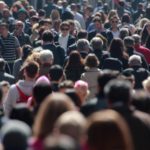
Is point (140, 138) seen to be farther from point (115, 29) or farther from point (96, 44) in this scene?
point (115, 29)

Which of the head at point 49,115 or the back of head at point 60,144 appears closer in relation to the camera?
the back of head at point 60,144

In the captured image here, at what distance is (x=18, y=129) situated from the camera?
5918mm

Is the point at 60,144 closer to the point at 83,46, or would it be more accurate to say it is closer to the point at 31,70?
the point at 31,70

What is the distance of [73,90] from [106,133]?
3.59 metres

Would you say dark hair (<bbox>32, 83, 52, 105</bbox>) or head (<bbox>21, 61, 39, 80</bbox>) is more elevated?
dark hair (<bbox>32, 83, 52, 105</bbox>)

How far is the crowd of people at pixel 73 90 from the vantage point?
5742 mm

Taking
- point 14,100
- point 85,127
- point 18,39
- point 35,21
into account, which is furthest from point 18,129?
point 35,21

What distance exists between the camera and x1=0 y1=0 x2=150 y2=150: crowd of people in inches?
226

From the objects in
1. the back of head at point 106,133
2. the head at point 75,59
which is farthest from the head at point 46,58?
the back of head at point 106,133

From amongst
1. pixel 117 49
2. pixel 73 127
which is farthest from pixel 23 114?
pixel 117 49

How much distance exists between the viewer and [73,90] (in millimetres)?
9062

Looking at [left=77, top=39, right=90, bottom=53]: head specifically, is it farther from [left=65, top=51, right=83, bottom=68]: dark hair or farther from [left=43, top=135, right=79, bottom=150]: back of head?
[left=43, top=135, right=79, bottom=150]: back of head

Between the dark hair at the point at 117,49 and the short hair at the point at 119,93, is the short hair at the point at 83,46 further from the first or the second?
the short hair at the point at 119,93

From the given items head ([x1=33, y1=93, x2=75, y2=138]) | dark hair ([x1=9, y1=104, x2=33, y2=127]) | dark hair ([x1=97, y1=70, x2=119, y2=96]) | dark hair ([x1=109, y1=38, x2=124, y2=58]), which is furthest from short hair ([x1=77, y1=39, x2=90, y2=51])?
head ([x1=33, y1=93, x2=75, y2=138])
